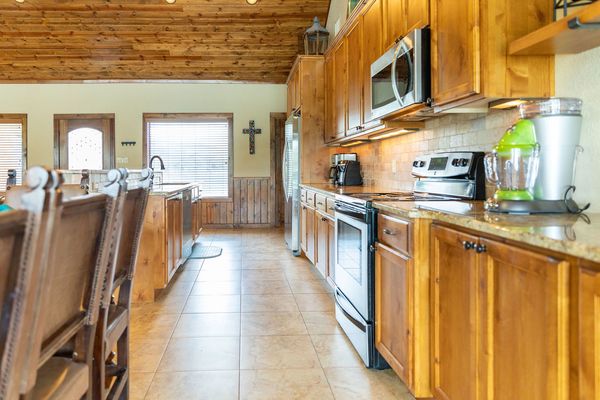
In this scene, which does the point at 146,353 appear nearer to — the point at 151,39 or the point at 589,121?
the point at 589,121

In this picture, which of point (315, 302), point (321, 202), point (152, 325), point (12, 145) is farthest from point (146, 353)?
point (12, 145)

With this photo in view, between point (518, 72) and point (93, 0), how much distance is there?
5.94m

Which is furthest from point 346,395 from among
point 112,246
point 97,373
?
point 112,246

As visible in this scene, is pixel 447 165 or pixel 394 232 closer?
pixel 394 232

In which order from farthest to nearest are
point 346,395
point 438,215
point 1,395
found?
point 346,395, point 438,215, point 1,395

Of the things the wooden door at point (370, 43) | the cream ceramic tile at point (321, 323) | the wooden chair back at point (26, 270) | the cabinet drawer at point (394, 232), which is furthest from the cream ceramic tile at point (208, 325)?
the wooden chair back at point (26, 270)

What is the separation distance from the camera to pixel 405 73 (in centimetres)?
261

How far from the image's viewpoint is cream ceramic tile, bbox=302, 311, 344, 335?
293 centimetres

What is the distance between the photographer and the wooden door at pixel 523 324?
1.08m

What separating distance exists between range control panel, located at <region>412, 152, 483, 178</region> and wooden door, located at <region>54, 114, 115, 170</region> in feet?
21.6

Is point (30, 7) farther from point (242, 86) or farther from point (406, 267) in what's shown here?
point (406, 267)

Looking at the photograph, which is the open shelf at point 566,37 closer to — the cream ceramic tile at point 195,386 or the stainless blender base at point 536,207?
the stainless blender base at point 536,207

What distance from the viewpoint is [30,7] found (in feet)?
20.2

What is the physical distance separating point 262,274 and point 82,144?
5306mm
